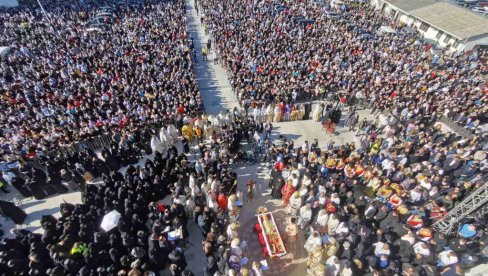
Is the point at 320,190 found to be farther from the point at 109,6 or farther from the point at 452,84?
the point at 109,6

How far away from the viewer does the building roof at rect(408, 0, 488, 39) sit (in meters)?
23.6

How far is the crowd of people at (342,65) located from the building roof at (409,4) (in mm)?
3439

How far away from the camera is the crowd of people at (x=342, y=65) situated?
15883mm

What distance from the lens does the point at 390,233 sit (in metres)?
7.86

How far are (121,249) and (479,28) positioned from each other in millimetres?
33792

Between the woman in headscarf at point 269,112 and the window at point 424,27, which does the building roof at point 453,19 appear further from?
the woman in headscarf at point 269,112

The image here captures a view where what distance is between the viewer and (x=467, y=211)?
26.0 feet

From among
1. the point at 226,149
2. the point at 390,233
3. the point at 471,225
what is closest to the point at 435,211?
the point at 471,225

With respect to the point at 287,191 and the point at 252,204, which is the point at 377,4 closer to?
the point at 287,191

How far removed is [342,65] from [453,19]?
654 inches

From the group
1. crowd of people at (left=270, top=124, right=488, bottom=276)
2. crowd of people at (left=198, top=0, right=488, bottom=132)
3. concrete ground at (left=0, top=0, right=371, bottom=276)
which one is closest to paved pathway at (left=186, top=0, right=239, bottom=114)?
concrete ground at (left=0, top=0, right=371, bottom=276)

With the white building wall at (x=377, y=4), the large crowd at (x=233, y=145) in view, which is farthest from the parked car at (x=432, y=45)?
the white building wall at (x=377, y=4)

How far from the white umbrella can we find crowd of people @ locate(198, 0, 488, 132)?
33.5ft

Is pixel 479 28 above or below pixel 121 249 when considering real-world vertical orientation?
above
